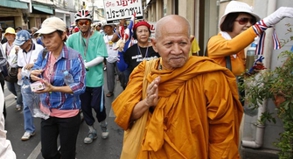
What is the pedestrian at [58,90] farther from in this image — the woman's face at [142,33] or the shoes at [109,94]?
the shoes at [109,94]

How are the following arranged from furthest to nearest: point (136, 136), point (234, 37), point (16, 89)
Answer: point (16, 89), point (234, 37), point (136, 136)

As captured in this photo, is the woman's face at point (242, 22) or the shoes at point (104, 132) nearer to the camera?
the woman's face at point (242, 22)

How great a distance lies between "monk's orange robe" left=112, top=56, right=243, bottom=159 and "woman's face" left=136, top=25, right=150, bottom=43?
245cm

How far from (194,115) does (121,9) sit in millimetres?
4892

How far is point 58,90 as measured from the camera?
2738mm

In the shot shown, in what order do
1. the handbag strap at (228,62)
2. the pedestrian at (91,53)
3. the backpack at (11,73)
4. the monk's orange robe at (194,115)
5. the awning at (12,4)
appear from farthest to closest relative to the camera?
the awning at (12,4), the backpack at (11,73), the pedestrian at (91,53), the handbag strap at (228,62), the monk's orange robe at (194,115)

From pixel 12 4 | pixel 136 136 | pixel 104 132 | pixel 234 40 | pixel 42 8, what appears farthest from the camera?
pixel 42 8

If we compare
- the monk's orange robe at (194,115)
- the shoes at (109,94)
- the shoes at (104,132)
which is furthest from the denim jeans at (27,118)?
the monk's orange robe at (194,115)

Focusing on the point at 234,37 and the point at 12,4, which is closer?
the point at 234,37

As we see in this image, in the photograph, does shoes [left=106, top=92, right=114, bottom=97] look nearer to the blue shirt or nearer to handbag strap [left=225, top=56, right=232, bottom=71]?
the blue shirt

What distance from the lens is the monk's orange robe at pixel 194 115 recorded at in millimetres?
1683

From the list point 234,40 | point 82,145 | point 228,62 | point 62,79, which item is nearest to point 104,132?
point 82,145

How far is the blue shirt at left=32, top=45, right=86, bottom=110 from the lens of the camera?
2816 millimetres

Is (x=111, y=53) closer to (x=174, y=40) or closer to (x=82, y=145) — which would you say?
(x=82, y=145)
